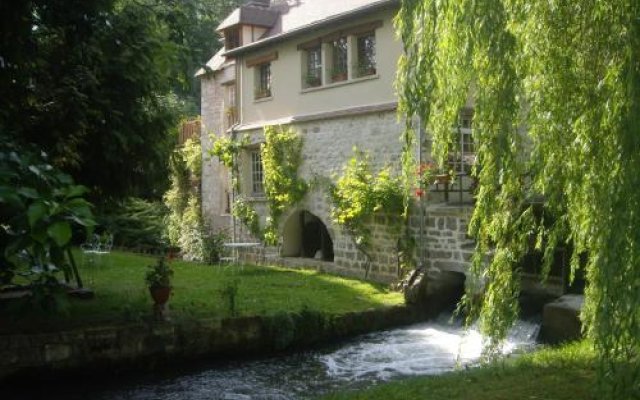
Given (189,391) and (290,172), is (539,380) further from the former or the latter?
(290,172)

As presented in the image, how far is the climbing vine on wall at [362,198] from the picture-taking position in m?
13.3

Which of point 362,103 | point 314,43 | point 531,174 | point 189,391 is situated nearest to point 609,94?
point 531,174

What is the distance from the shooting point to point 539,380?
6367 millimetres

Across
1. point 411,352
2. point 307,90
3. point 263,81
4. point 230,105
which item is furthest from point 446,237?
point 230,105

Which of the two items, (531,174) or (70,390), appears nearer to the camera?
(531,174)

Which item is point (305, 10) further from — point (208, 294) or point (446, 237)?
point (208, 294)

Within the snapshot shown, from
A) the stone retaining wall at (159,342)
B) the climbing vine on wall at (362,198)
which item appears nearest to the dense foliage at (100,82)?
the stone retaining wall at (159,342)

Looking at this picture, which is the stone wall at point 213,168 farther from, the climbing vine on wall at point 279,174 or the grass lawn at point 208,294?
the grass lawn at point 208,294

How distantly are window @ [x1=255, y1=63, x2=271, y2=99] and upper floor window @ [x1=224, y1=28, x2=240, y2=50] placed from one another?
1.34 metres

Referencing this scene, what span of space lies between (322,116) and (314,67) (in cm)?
152

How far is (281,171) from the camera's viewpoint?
16.5m

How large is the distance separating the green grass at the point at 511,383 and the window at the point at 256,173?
11.7m

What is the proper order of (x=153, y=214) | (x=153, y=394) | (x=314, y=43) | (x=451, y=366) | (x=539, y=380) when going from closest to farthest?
(x=539, y=380), (x=153, y=394), (x=451, y=366), (x=314, y=43), (x=153, y=214)

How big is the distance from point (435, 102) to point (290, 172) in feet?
36.0
